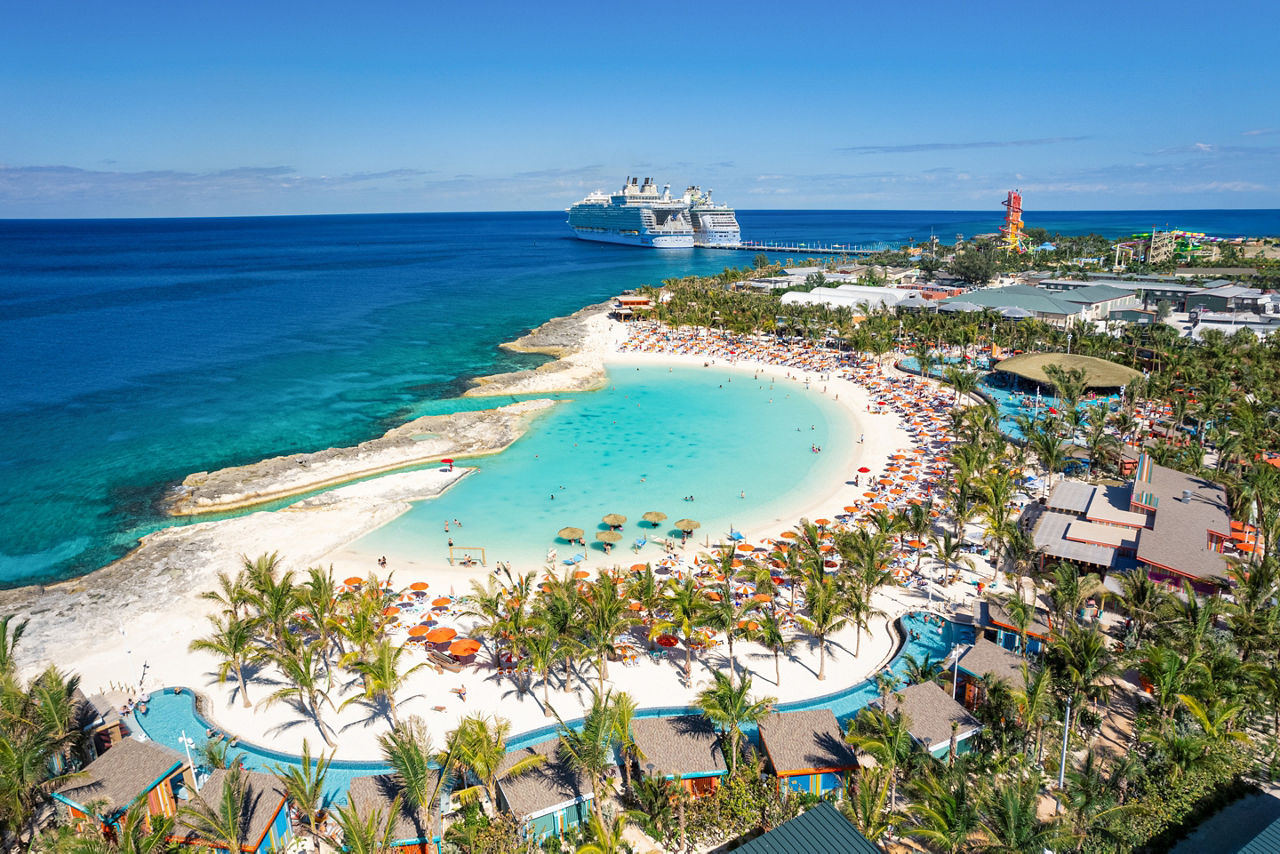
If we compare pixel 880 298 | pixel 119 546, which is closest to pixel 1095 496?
pixel 119 546

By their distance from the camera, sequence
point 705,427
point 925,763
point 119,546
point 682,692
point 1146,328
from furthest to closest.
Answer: point 1146,328 → point 705,427 → point 119,546 → point 682,692 → point 925,763

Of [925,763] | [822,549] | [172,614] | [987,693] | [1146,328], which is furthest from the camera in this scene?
[1146,328]

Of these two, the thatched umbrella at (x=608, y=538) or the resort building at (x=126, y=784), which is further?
the thatched umbrella at (x=608, y=538)

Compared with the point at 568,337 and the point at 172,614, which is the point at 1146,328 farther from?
the point at 172,614

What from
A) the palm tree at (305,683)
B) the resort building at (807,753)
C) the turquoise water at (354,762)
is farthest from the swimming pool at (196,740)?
the resort building at (807,753)

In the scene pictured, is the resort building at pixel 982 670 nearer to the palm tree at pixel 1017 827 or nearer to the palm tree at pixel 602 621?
the palm tree at pixel 1017 827

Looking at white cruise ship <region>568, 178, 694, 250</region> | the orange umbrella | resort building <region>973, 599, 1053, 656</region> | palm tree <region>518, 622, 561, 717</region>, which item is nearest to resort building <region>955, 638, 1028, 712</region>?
resort building <region>973, 599, 1053, 656</region>

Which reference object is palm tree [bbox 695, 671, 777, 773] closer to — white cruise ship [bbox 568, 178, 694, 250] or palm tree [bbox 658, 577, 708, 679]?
palm tree [bbox 658, 577, 708, 679]
